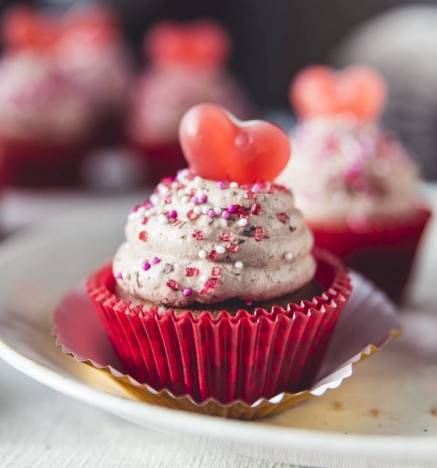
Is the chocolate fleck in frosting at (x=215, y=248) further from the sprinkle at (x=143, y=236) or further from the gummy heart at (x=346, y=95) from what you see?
the gummy heart at (x=346, y=95)

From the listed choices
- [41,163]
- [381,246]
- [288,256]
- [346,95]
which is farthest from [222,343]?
[41,163]

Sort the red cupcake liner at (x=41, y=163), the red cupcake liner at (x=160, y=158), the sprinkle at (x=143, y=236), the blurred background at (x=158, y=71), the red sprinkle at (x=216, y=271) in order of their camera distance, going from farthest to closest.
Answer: the red cupcake liner at (x=160, y=158), the blurred background at (x=158, y=71), the red cupcake liner at (x=41, y=163), the sprinkle at (x=143, y=236), the red sprinkle at (x=216, y=271)

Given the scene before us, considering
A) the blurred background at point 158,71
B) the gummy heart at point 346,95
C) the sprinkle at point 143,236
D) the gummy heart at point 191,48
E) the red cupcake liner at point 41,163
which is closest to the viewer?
the sprinkle at point 143,236

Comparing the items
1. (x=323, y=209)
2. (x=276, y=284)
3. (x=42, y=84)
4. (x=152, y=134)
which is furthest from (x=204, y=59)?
(x=276, y=284)

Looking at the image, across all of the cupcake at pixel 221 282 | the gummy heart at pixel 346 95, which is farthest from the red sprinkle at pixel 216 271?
the gummy heart at pixel 346 95

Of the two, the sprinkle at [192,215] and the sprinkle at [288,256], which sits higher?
the sprinkle at [192,215]

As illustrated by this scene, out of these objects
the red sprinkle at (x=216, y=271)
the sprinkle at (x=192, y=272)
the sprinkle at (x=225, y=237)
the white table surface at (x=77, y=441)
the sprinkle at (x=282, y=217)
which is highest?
the sprinkle at (x=282, y=217)

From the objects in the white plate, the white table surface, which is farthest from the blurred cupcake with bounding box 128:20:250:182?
the white table surface

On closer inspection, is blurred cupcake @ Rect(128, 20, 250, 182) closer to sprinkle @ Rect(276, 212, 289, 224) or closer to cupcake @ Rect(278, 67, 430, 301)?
cupcake @ Rect(278, 67, 430, 301)
